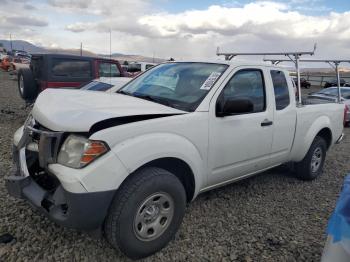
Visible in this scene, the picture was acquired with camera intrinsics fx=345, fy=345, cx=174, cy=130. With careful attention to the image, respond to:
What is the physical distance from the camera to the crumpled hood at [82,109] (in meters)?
2.58

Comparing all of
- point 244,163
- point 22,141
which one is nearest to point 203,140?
point 244,163

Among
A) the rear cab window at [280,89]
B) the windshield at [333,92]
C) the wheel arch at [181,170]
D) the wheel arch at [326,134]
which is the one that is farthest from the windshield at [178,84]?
the windshield at [333,92]

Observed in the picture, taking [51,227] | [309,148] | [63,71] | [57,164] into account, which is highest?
[63,71]

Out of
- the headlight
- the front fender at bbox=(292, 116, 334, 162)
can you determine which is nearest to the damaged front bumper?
the headlight

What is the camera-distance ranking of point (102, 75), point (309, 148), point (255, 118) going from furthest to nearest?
point (102, 75) → point (309, 148) → point (255, 118)

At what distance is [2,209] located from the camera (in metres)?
3.59

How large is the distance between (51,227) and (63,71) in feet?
20.4

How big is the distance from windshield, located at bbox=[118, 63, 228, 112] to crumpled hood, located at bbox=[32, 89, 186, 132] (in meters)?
0.23

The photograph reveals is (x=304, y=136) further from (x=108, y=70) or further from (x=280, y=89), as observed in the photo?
(x=108, y=70)

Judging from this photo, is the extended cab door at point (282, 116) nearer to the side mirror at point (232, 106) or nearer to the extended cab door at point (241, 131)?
the extended cab door at point (241, 131)

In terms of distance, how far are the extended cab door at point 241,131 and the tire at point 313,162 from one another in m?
1.15

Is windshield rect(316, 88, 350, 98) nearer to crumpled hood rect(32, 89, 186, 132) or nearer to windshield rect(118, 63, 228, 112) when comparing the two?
windshield rect(118, 63, 228, 112)

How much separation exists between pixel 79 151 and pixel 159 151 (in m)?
0.63

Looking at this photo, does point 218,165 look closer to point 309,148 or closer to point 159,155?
point 159,155
